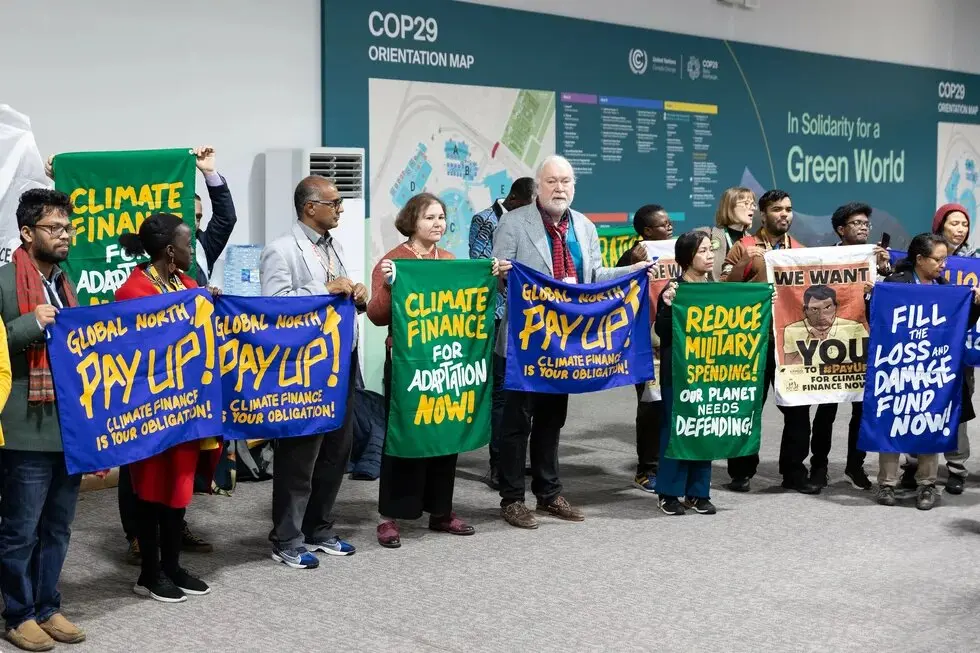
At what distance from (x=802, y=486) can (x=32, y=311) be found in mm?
3725

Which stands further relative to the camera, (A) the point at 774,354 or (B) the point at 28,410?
(A) the point at 774,354

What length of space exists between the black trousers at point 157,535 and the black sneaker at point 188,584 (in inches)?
0.9

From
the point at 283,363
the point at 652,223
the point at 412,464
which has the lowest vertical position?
the point at 412,464

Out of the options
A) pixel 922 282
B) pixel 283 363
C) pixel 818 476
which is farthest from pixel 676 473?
pixel 283 363

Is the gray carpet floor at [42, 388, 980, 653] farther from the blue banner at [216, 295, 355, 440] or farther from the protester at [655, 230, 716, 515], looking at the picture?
the blue banner at [216, 295, 355, 440]

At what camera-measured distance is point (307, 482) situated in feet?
15.6

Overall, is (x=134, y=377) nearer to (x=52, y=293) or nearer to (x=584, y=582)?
(x=52, y=293)

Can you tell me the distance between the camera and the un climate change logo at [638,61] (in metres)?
9.98

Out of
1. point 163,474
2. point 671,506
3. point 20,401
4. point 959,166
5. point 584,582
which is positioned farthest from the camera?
point 959,166

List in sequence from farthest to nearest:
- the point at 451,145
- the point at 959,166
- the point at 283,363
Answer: the point at 959,166 → the point at 451,145 → the point at 283,363

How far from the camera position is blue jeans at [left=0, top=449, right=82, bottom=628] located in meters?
3.79

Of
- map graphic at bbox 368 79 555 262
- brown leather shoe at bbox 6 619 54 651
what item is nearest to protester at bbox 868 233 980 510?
map graphic at bbox 368 79 555 262

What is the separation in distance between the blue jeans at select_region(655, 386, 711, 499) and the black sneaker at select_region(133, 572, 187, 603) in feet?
7.19

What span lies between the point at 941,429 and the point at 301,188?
3.04 metres
